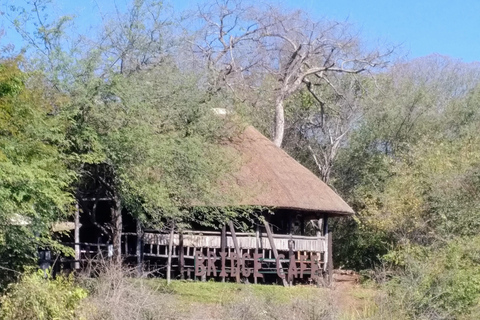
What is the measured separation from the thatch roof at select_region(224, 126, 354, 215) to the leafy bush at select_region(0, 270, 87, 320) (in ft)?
30.9

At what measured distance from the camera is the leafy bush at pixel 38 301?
14.4 metres

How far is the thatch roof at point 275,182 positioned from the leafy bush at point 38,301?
9.41m

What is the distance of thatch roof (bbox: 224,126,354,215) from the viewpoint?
25281mm

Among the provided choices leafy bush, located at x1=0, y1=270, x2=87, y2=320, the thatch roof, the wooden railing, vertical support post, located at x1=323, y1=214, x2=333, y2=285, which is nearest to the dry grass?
leafy bush, located at x1=0, y1=270, x2=87, y2=320

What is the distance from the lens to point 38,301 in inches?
569

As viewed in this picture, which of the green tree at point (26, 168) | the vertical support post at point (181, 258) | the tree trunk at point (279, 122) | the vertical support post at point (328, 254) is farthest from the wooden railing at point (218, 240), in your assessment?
the tree trunk at point (279, 122)

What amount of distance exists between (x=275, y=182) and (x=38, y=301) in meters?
13.1

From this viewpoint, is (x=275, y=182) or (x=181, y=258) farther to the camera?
(x=275, y=182)

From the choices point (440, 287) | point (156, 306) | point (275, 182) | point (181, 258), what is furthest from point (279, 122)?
point (156, 306)

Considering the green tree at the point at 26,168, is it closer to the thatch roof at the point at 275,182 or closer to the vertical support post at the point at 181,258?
the vertical support post at the point at 181,258

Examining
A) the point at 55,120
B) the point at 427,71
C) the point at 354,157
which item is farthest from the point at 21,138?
the point at 427,71

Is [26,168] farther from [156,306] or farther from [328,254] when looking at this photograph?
[328,254]

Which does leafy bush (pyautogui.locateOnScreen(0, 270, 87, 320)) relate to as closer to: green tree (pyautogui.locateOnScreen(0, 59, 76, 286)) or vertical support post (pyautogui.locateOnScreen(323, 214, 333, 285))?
green tree (pyautogui.locateOnScreen(0, 59, 76, 286))

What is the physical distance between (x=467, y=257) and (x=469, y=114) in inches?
735
